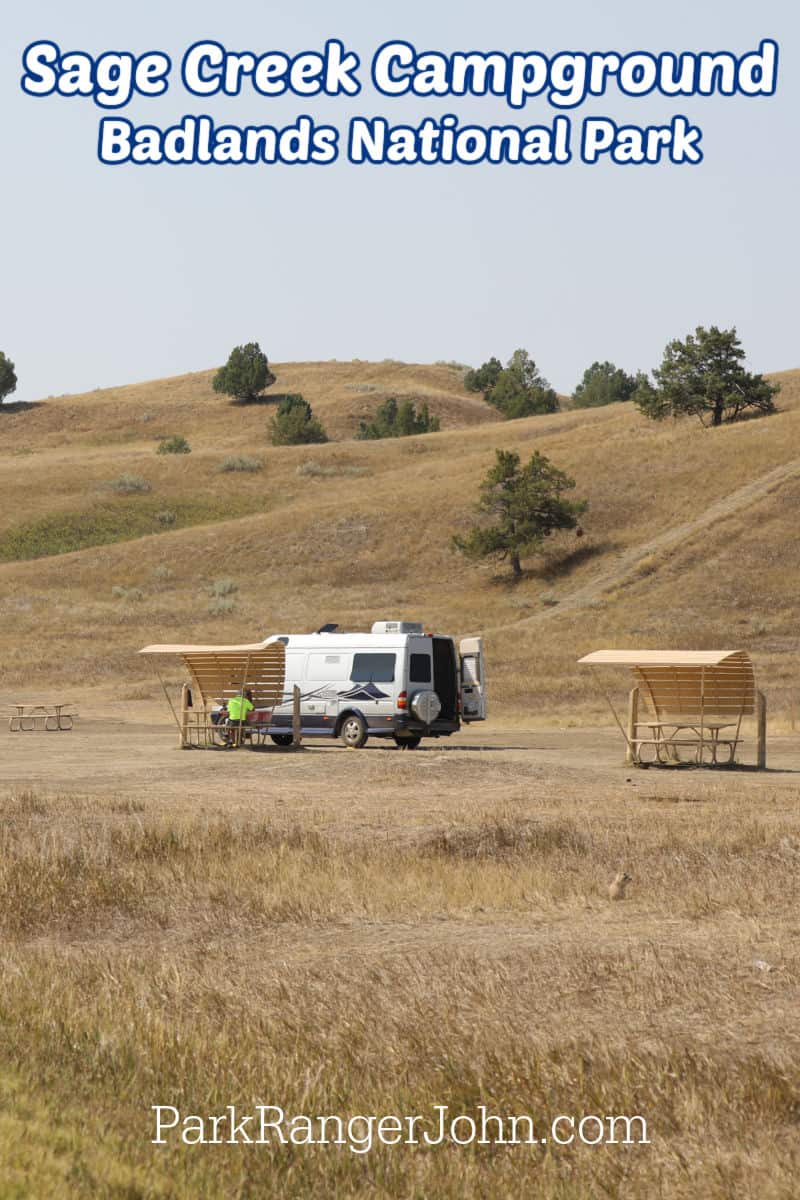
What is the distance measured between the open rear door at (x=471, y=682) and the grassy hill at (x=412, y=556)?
10.4 metres

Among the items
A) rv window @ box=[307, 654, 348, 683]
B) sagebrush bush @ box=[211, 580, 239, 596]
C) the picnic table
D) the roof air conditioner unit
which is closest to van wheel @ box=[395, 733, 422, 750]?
rv window @ box=[307, 654, 348, 683]

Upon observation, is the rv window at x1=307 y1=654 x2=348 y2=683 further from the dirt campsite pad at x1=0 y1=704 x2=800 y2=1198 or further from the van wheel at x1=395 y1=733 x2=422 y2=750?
the dirt campsite pad at x1=0 y1=704 x2=800 y2=1198

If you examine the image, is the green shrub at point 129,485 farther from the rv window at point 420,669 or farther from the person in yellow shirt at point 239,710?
the rv window at point 420,669

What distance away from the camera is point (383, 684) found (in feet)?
99.6

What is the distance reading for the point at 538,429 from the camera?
11994cm

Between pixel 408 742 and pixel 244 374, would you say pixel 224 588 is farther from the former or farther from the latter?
pixel 244 374

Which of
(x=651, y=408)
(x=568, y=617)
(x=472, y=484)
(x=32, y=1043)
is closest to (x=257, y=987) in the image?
(x=32, y=1043)

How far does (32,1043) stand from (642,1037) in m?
3.27

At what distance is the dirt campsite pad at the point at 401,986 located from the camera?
6.43 metres

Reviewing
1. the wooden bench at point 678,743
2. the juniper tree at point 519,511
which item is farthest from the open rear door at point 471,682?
the juniper tree at point 519,511

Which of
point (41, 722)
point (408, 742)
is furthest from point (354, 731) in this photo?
point (41, 722)

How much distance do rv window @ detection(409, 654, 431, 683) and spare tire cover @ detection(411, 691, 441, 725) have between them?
0.99ft

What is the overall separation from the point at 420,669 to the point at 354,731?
1813 mm

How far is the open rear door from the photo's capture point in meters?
31.6
